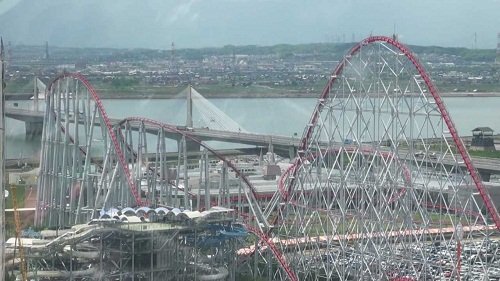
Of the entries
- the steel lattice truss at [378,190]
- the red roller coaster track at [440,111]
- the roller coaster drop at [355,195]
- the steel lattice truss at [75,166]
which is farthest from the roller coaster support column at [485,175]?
the red roller coaster track at [440,111]

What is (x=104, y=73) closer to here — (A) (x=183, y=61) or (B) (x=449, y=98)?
(A) (x=183, y=61)

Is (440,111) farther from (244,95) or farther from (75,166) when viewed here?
(244,95)

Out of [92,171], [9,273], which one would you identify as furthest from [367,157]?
[92,171]

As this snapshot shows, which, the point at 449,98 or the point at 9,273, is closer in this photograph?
the point at 9,273

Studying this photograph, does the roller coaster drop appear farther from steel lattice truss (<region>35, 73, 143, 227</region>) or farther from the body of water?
the body of water

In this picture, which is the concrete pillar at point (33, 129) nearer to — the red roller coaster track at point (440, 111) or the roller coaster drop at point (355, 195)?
the roller coaster drop at point (355, 195)

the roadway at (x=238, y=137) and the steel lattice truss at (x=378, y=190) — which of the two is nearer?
the steel lattice truss at (x=378, y=190)

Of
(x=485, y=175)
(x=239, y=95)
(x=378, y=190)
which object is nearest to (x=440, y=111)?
(x=378, y=190)
